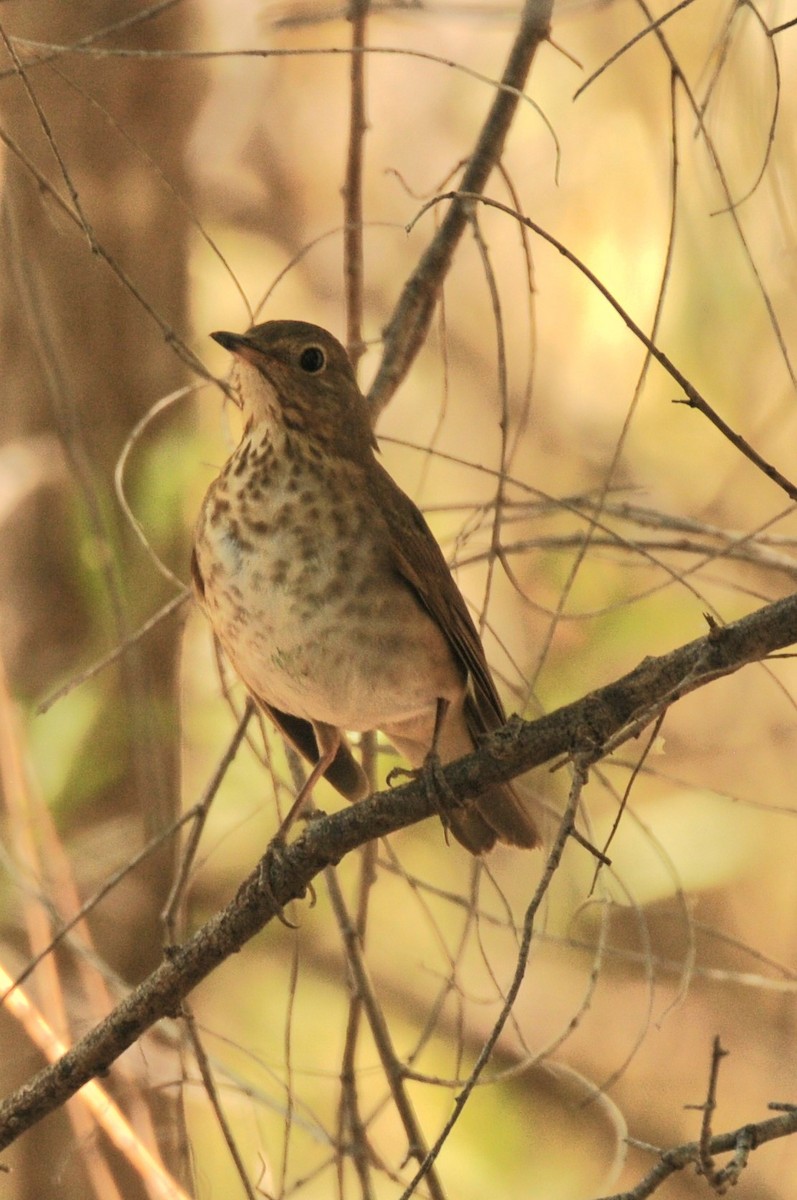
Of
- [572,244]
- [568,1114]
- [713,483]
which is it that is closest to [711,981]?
[568,1114]

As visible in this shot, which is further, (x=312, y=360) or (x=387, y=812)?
(x=312, y=360)

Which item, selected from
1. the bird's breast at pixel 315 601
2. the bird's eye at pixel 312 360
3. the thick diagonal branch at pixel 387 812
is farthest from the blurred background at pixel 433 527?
the thick diagonal branch at pixel 387 812

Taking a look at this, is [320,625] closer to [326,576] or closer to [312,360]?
[326,576]

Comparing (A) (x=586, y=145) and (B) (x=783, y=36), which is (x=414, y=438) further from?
(B) (x=783, y=36)

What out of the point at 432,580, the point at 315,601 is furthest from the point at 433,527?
the point at 315,601

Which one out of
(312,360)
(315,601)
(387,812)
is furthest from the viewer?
(312,360)

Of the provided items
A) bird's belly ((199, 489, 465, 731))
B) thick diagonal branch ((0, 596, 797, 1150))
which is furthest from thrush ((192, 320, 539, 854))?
thick diagonal branch ((0, 596, 797, 1150))
